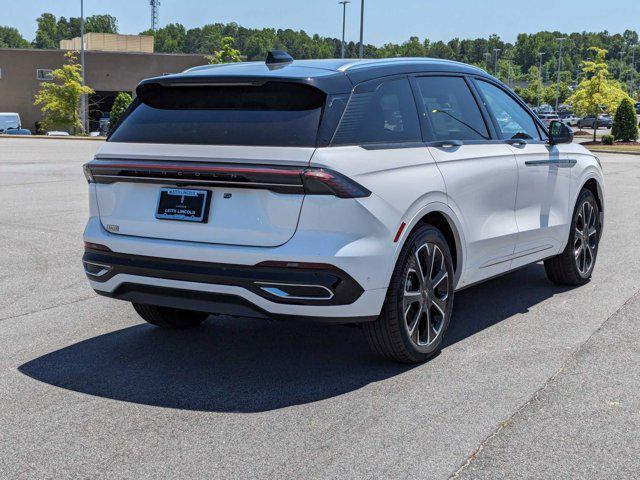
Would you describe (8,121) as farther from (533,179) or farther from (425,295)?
(425,295)

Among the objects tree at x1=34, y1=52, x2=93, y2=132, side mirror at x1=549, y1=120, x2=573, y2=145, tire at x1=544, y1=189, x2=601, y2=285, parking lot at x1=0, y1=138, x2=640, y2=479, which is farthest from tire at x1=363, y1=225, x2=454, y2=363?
tree at x1=34, y1=52, x2=93, y2=132

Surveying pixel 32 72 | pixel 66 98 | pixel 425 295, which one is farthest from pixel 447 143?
pixel 32 72

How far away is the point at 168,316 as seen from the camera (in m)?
6.12

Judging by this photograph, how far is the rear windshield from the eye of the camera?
4.78 metres

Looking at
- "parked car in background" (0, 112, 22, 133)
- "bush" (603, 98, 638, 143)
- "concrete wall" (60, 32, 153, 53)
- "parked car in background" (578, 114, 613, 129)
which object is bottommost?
"parked car in background" (0, 112, 22, 133)

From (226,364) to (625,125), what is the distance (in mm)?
46595

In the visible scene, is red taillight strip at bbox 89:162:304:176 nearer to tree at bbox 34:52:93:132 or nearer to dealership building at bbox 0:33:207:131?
tree at bbox 34:52:93:132

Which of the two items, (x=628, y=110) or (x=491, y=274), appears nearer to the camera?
(x=491, y=274)

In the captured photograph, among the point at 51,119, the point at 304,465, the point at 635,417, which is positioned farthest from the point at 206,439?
the point at 51,119

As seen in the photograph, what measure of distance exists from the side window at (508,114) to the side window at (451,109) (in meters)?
0.25

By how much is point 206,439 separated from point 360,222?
1356 millimetres

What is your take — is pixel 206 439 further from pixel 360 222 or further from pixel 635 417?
pixel 635 417

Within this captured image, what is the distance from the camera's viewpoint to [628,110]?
4894cm

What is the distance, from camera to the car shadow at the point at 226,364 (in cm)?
484
